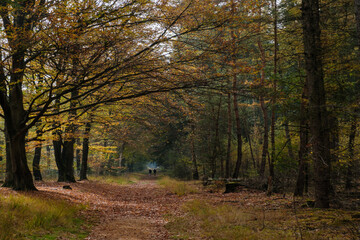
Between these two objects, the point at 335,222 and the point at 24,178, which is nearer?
the point at 335,222

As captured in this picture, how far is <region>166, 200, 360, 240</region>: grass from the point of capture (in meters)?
4.71

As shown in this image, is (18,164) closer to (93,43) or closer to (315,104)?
(93,43)

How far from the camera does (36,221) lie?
225 inches

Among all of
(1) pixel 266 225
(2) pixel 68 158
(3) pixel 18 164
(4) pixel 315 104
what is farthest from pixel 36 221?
(2) pixel 68 158

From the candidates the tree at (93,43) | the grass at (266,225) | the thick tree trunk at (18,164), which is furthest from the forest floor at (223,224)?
the tree at (93,43)

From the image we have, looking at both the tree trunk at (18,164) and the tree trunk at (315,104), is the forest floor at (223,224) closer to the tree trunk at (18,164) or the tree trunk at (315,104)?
the tree trunk at (315,104)

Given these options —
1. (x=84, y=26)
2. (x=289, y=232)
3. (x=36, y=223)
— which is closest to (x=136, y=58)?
(x=84, y=26)

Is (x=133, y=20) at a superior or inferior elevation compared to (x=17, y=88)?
superior

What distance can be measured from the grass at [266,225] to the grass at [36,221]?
8.00ft

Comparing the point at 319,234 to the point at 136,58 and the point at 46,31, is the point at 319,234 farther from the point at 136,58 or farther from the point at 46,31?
the point at 46,31

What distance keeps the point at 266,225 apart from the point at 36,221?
504 cm

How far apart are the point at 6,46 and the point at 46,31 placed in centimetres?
151

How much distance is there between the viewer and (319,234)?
4562 mm

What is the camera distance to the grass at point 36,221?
193 inches
